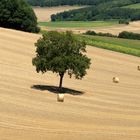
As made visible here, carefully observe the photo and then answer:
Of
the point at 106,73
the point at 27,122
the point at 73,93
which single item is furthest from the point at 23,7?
the point at 27,122

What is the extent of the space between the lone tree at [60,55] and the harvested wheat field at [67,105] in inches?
88.4

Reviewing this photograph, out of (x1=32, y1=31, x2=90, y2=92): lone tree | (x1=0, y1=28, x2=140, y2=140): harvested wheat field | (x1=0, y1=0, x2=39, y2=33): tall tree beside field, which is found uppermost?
(x1=0, y1=0, x2=39, y2=33): tall tree beside field

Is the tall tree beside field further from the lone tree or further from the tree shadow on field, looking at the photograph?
the lone tree

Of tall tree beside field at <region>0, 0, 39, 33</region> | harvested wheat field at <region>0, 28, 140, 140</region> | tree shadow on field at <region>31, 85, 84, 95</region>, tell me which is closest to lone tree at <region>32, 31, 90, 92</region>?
tree shadow on field at <region>31, 85, 84, 95</region>

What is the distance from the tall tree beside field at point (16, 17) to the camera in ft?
320

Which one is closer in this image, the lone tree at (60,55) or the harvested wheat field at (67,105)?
the harvested wheat field at (67,105)

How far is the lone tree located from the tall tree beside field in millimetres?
49927

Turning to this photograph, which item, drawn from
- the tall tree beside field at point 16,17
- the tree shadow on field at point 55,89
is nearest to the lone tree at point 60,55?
the tree shadow on field at point 55,89

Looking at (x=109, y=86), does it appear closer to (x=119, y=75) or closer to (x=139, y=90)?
(x=139, y=90)

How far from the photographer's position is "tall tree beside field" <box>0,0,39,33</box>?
3839 inches

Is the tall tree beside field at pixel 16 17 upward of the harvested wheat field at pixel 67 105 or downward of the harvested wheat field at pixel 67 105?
upward

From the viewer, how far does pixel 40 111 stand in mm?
38625

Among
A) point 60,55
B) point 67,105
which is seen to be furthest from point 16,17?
point 67,105

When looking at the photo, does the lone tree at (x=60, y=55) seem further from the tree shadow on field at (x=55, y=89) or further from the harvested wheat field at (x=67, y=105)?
the harvested wheat field at (x=67, y=105)
